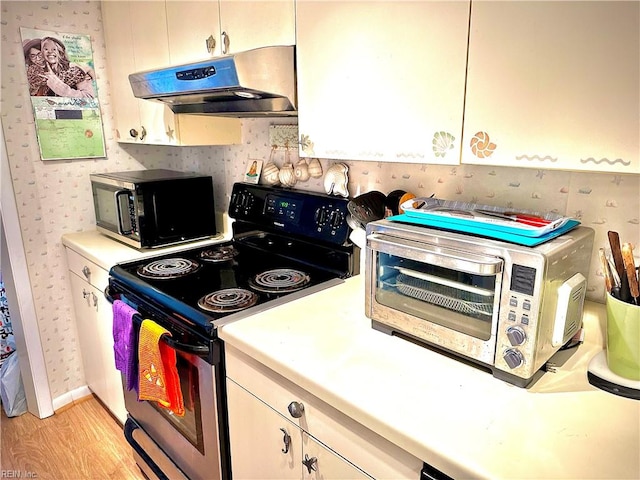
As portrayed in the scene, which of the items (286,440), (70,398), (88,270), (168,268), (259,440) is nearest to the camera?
(286,440)

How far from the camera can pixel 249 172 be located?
209 centimetres

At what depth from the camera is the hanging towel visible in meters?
1.53

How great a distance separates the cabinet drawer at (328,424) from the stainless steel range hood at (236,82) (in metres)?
0.77

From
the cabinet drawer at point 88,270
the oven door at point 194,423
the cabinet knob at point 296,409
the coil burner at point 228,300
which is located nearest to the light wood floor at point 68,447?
the oven door at point 194,423

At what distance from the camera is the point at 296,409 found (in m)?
1.01

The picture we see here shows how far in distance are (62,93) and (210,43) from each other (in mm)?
1067

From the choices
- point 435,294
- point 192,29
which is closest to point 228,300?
point 435,294

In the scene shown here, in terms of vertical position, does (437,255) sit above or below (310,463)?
above

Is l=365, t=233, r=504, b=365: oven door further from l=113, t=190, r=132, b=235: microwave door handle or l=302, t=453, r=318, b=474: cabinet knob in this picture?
l=113, t=190, r=132, b=235: microwave door handle

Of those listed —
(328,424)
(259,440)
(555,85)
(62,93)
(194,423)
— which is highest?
(62,93)

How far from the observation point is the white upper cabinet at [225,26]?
4.25 feet

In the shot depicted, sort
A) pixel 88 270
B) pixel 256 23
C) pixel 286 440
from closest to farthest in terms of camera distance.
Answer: pixel 286 440, pixel 256 23, pixel 88 270

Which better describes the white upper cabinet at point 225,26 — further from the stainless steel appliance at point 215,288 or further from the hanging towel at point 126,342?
the hanging towel at point 126,342

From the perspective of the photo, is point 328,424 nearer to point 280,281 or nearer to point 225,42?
point 280,281
